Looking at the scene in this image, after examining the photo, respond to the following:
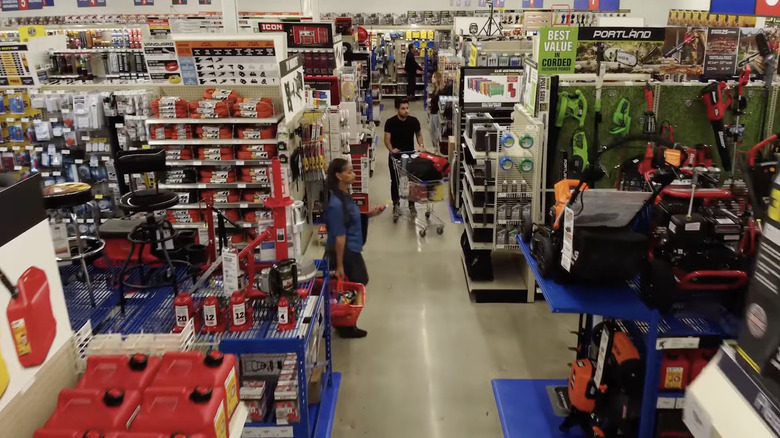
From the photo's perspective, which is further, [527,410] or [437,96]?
[437,96]

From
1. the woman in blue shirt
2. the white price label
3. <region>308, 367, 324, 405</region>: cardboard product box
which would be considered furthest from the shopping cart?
the white price label

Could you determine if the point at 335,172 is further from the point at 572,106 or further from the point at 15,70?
the point at 15,70

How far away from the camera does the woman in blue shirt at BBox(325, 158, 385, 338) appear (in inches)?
194

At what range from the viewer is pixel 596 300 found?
135 inches

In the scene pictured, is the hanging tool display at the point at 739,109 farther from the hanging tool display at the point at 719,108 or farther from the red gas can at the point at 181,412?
the red gas can at the point at 181,412

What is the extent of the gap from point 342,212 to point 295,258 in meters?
1.08

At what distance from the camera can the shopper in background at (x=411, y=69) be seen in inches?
714

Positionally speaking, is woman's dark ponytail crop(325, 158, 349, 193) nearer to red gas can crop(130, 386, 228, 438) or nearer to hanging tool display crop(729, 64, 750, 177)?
red gas can crop(130, 386, 228, 438)

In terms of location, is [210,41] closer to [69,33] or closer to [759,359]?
[759,359]

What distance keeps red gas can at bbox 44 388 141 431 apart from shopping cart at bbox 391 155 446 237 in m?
5.70

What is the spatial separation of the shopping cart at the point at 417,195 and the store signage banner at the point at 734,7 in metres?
3.64

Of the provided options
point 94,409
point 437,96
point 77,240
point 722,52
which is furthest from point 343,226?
point 437,96

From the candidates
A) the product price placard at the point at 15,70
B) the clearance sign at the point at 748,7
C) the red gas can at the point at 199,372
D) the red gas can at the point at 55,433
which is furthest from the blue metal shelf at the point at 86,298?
the clearance sign at the point at 748,7

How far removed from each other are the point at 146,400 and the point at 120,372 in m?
0.23
